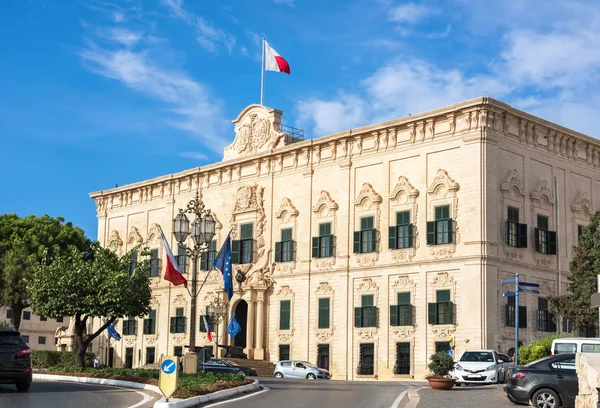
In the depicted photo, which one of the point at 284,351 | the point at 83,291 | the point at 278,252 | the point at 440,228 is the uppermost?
the point at 440,228

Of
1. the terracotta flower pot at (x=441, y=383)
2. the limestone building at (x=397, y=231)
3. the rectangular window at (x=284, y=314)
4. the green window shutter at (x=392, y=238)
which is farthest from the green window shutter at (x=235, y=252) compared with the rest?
the terracotta flower pot at (x=441, y=383)

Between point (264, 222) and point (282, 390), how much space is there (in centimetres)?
2526

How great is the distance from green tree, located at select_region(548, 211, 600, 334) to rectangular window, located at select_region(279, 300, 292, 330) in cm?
1428

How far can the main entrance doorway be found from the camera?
2071 inches

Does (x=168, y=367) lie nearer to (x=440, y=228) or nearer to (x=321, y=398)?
(x=321, y=398)

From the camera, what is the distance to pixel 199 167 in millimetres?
57438

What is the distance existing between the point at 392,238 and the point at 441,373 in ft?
53.8


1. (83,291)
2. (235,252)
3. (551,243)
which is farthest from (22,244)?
(551,243)

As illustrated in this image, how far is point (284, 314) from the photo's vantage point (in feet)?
165

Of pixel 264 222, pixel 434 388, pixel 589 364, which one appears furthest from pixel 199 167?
pixel 589 364

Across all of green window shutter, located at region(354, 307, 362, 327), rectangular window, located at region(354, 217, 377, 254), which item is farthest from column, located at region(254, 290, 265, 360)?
rectangular window, located at region(354, 217, 377, 254)

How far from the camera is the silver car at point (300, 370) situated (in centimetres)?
4328

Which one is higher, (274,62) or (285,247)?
Answer: (274,62)

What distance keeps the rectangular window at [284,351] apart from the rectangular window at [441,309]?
31.9 feet
